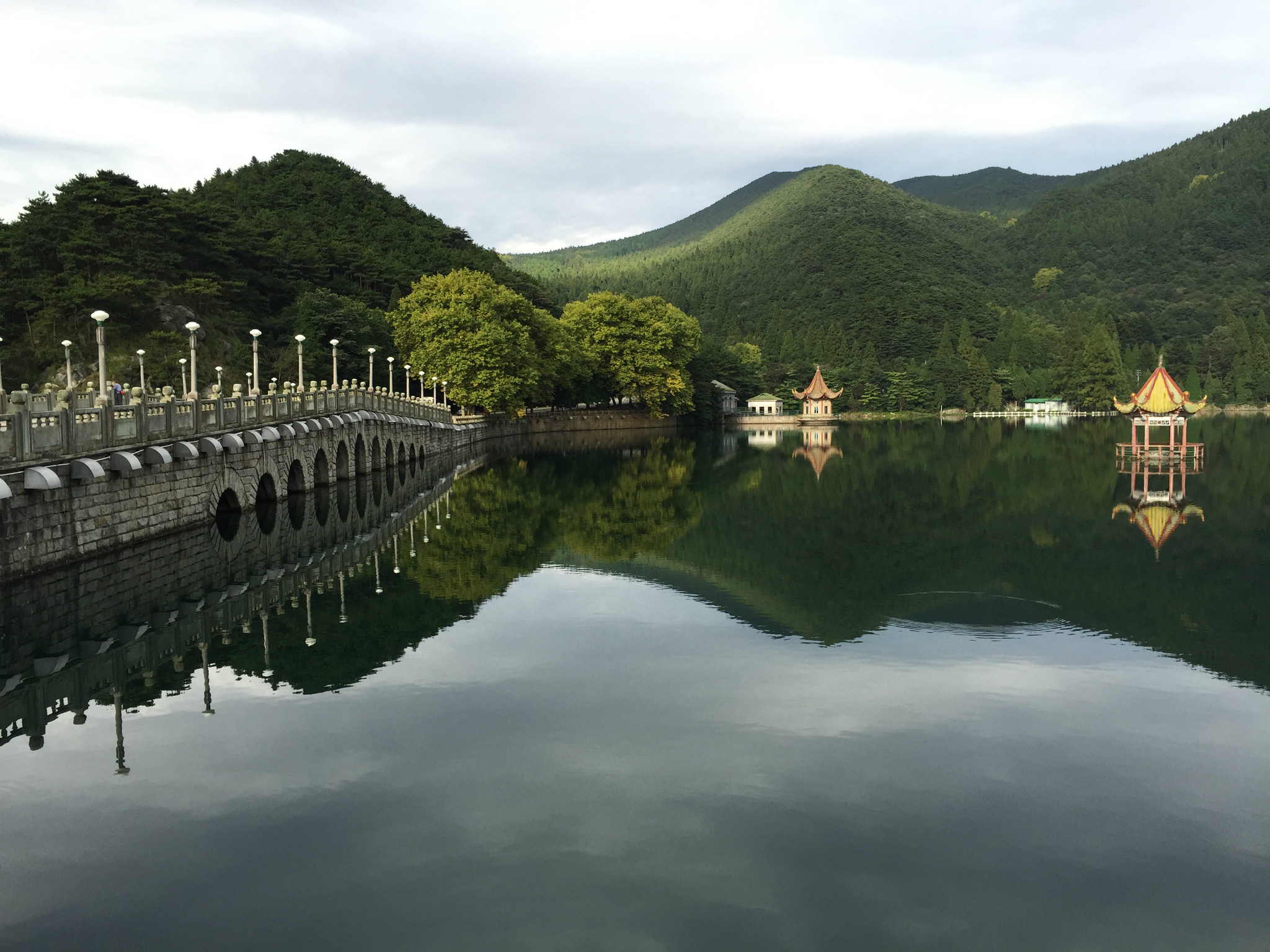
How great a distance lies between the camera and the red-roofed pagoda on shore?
127 meters

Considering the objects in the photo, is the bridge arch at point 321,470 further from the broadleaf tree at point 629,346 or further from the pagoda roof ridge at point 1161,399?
the broadleaf tree at point 629,346

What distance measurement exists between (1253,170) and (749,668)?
21788cm

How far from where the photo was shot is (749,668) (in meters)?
16.0

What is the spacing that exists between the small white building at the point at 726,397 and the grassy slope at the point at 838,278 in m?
24.8

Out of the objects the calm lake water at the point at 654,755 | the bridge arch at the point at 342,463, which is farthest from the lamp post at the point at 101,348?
the bridge arch at the point at 342,463

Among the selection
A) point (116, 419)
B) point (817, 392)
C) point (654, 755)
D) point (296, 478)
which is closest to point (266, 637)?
point (116, 419)

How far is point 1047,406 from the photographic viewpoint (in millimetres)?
134000

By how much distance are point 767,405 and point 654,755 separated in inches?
4709

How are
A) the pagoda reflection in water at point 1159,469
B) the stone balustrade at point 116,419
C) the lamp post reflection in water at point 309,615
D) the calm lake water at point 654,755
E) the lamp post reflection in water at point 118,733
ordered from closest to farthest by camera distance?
1. the calm lake water at point 654,755
2. the lamp post reflection in water at point 118,733
3. the lamp post reflection in water at point 309,615
4. the stone balustrade at point 116,419
5. the pagoda reflection in water at point 1159,469

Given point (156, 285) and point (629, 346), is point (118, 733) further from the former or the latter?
point (629, 346)

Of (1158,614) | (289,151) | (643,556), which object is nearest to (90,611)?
(643,556)

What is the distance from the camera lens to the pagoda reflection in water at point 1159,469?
31.8m

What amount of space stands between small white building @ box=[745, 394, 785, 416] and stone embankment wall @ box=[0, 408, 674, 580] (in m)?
82.8

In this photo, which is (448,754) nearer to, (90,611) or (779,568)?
(90,611)
